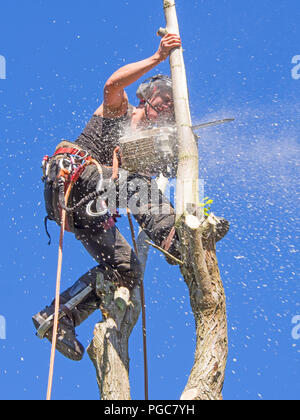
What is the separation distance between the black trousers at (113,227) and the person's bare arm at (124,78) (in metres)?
0.58

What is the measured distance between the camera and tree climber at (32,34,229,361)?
19.3 ft

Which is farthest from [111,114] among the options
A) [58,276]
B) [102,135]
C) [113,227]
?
[58,276]

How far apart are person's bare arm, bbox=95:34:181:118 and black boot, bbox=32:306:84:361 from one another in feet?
6.44

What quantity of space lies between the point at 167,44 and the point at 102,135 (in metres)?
1.17

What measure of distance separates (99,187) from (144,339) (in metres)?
1.55

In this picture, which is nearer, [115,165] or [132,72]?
[132,72]

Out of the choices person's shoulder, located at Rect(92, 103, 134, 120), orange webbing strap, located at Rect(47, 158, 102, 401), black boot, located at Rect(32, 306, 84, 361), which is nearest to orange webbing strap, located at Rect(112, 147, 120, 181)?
orange webbing strap, located at Rect(47, 158, 102, 401)

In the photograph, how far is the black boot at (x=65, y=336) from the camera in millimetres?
5906

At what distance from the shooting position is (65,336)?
5941 millimetres

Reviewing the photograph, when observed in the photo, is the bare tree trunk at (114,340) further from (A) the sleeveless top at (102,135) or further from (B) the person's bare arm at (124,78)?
(B) the person's bare arm at (124,78)

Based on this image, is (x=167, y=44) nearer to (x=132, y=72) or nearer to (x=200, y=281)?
(x=132, y=72)

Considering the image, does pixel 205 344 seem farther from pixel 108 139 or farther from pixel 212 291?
pixel 108 139
